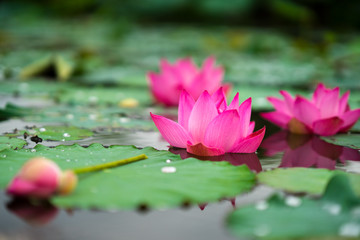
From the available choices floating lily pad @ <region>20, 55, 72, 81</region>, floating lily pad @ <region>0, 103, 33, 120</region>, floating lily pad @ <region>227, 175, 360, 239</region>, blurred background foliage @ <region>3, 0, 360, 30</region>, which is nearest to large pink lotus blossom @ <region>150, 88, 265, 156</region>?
floating lily pad @ <region>227, 175, 360, 239</region>

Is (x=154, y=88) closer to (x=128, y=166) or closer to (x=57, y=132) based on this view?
(x=57, y=132)

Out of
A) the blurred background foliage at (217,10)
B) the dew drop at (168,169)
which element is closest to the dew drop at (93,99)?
the dew drop at (168,169)

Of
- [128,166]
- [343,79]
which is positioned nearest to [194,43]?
A: [343,79]

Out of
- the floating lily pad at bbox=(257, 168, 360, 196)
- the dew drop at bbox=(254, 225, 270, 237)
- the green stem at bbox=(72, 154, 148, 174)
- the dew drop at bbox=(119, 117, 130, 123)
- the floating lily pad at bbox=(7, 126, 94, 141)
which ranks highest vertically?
the green stem at bbox=(72, 154, 148, 174)

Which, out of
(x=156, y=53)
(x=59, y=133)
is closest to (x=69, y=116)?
(x=59, y=133)

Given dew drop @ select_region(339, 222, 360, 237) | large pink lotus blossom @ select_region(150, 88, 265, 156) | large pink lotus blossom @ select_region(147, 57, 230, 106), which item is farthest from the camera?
large pink lotus blossom @ select_region(147, 57, 230, 106)

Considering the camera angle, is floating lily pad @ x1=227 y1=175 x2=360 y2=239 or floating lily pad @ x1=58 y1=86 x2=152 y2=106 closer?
floating lily pad @ x1=227 y1=175 x2=360 y2=239

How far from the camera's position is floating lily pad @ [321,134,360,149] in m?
1.27

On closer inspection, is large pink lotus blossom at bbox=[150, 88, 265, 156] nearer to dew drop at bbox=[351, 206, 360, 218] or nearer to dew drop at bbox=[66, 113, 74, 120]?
dew drop at bbox=[351, 206, 360, 218]

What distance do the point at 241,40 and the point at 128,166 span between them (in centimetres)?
398

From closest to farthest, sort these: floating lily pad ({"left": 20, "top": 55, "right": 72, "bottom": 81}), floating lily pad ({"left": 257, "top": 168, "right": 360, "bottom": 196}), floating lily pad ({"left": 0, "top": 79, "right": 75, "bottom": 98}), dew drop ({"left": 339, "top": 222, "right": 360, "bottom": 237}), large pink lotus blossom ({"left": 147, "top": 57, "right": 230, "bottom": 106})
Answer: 1. dew drop ({"left": 339, "top": 222, "right": 360, "bottom": 237})
2. floating lily pad ({"left": 257, "top": 168, "right": 360, "bottom": 196})
3. large pink lotus blossom ({"left": 147, "top": 57, "right": 230, "bottom": 106})
4. floating lily pad ({"left": 0, "top": 79, "right": 75, "bottom": 98})
5. floating lily pad ({"left": 20, "top": 55, "right": 72, "bottom": 81})

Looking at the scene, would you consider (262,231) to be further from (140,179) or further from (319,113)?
(319,113)

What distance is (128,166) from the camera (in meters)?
0.94

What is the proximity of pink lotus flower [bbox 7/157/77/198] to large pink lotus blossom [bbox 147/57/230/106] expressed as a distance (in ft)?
4.12
